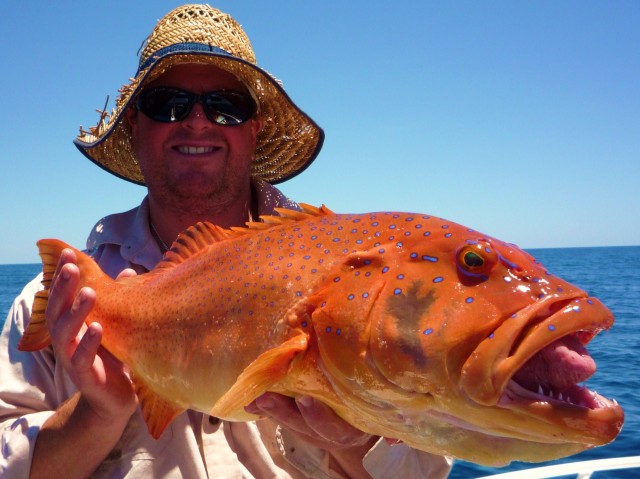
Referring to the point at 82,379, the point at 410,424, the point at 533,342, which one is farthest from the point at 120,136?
the point at 533,342

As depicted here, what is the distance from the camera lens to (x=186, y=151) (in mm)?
4238

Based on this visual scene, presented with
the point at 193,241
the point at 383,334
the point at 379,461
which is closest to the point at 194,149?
the point at 193,241

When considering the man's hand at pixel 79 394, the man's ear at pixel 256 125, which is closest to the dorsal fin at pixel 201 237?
the man's hand at pixel 79 394

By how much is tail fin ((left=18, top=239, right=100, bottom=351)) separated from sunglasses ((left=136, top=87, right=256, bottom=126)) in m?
1.38

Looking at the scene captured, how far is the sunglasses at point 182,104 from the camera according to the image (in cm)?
416

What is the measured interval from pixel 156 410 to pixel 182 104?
Result: 2.33 m

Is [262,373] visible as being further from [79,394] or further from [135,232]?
[135,232]

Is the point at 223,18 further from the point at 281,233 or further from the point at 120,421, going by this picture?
the point at 120,421

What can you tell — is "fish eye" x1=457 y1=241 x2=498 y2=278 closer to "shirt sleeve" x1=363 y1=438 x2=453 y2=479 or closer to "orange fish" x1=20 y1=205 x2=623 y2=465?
"orange fish" x1=20 y1=205 x2=623 y2=465

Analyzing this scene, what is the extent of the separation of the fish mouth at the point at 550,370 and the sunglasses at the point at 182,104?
3053 millimetres

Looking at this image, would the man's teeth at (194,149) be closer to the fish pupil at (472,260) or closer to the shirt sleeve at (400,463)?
the shirt sleeve at (400,463)

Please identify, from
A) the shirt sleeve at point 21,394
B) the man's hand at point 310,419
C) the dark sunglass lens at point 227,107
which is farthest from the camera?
the dark sunglass lens at point 227,107

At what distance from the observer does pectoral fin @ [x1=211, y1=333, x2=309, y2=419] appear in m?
2.17

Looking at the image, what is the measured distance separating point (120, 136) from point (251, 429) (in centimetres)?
286
